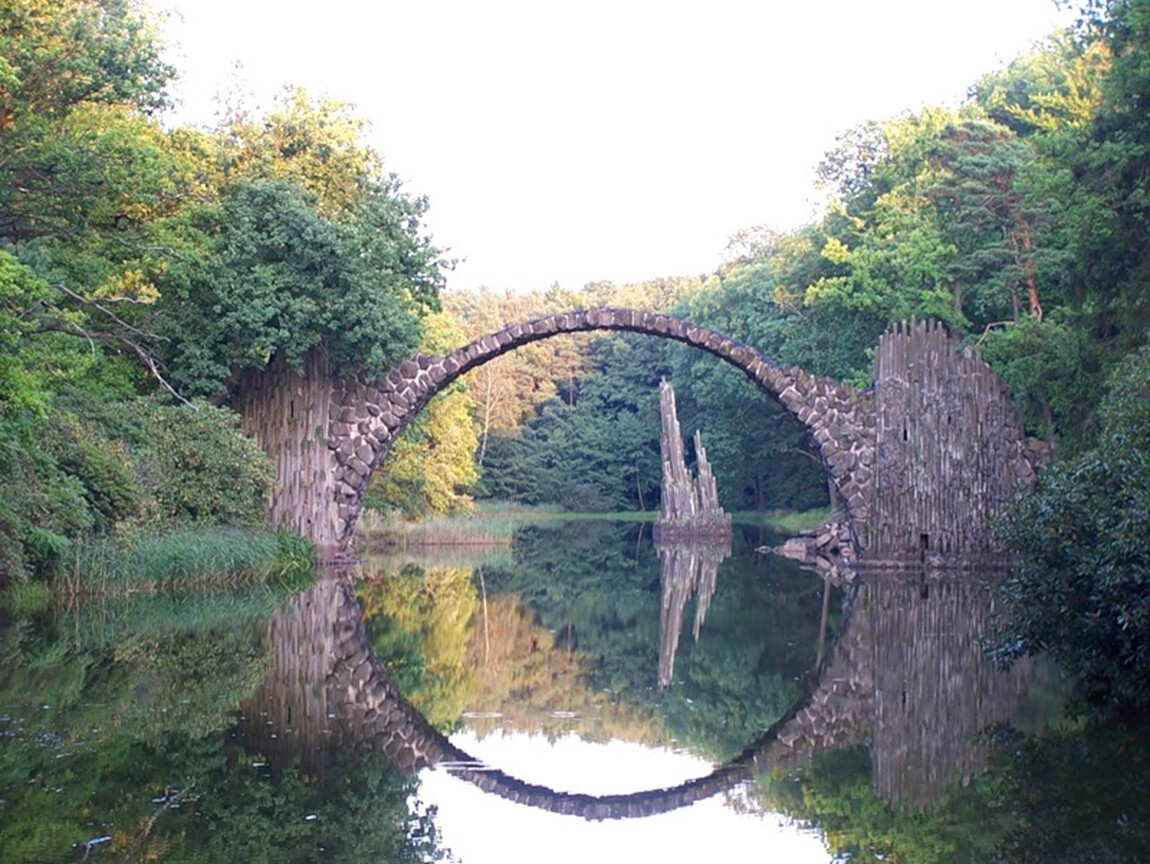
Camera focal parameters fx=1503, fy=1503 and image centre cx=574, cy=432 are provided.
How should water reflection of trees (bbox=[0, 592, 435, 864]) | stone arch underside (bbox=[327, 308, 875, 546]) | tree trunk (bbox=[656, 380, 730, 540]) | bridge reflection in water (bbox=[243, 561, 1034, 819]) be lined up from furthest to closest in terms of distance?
tree trunk (bbox=[656, 380, 730, 540]) → stone arch underside (bbox=[327, 308, 875, 546]) → bridge reflection in water (bbox=[243, 561, 1034, 819]) → water reflection of trees (bbox=[0, 592, 435, 864])

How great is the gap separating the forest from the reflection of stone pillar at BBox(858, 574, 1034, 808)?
0.71 meters

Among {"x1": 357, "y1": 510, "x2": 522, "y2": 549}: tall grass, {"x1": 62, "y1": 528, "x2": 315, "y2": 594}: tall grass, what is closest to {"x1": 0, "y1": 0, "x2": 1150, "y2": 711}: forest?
{"x1": 62, "y1": 528, "x2": 315, "y2": 594}: tall grass

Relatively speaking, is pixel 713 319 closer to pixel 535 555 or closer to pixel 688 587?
pixel 535 555

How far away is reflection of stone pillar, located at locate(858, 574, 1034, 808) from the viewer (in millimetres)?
8289

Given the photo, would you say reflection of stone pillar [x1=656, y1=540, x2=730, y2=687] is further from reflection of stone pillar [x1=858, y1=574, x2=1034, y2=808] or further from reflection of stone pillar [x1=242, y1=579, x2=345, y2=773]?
→ reflection of stone pillar [x1=242, y1=579, x2=345, y2=773]

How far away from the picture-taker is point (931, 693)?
1107 centimetres

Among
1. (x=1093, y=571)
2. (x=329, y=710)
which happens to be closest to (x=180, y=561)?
(x=329, y=710)

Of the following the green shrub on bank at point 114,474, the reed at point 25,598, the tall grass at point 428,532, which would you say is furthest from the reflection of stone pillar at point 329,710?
the tall grass at point 428,532

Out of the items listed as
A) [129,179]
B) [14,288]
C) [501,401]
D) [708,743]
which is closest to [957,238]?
[129,179]

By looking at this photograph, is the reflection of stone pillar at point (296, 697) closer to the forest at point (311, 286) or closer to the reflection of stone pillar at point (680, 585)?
the reflection of stone pillar at point (680, 585)

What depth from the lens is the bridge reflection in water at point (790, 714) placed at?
8.13 metres

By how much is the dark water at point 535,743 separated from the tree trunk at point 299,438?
7.49 metres

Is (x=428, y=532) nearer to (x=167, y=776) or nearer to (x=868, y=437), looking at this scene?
(x=868, y=437)

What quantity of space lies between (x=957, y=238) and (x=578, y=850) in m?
27.2
